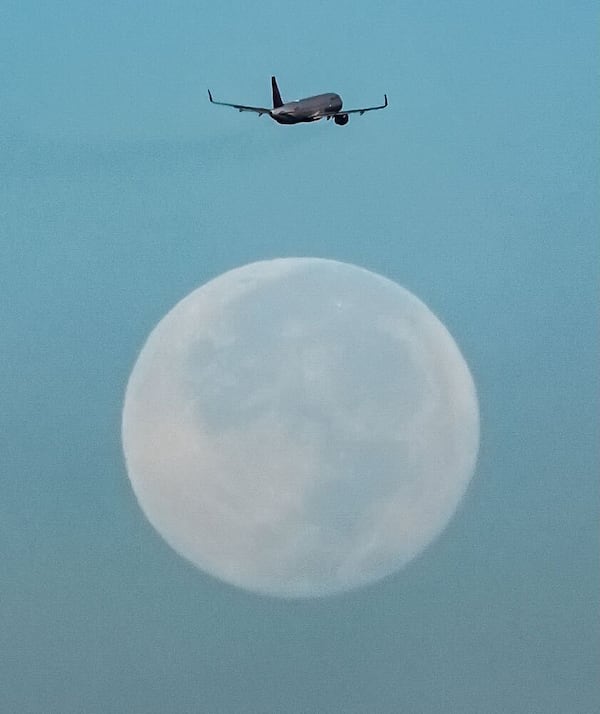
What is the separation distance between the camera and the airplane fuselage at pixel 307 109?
81.1 metres

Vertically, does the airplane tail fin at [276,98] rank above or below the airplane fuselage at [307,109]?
above

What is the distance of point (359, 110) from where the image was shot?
264 feet

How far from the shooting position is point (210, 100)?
80.3 metres

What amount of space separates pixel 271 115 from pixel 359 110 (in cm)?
463

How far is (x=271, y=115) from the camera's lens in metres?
81.0

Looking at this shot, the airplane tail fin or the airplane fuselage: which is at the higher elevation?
the airplane tail fin

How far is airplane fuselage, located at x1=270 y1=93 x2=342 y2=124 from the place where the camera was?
266 ft

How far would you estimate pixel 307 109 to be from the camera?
81562mm

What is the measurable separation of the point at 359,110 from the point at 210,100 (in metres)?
7.77

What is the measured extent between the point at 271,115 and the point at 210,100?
3.30 meters
